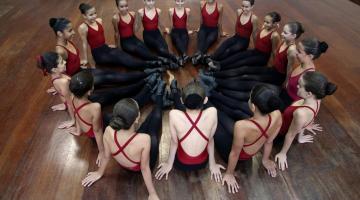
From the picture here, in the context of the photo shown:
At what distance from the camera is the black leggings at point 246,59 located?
8.61ft

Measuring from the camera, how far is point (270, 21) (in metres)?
2.47

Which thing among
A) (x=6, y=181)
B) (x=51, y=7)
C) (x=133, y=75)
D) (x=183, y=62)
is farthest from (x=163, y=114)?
(x=51, y=7)

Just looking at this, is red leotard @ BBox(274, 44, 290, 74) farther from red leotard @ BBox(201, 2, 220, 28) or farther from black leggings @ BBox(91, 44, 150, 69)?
black leggings @ BBox(91, 44, 150, 69)

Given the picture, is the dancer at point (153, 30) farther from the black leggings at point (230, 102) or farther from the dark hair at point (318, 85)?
the dark hair at point (318, 85)

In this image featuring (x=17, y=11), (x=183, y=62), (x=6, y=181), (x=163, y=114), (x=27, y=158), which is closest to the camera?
(x=6, y=181)

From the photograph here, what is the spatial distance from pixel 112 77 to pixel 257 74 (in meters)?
1.20

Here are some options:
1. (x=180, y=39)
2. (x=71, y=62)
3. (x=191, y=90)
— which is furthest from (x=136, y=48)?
(x=191, y=90)

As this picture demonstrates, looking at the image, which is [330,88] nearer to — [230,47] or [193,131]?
[193,131]

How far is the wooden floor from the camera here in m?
1.75

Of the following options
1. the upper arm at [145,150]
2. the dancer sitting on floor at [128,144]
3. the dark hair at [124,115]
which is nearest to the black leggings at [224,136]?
the dancer sitting on floor at [128,144]

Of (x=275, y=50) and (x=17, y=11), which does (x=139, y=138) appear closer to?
(x=275, y=50)

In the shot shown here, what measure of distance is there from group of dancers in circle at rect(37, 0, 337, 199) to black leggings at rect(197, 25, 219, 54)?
1cm

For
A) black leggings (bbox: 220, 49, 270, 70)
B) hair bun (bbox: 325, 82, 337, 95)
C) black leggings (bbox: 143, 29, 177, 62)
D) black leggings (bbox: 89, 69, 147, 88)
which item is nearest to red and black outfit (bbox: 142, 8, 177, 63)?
black leggings (bbox: 143, 29, 177, 62)

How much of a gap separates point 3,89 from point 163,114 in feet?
4.53
